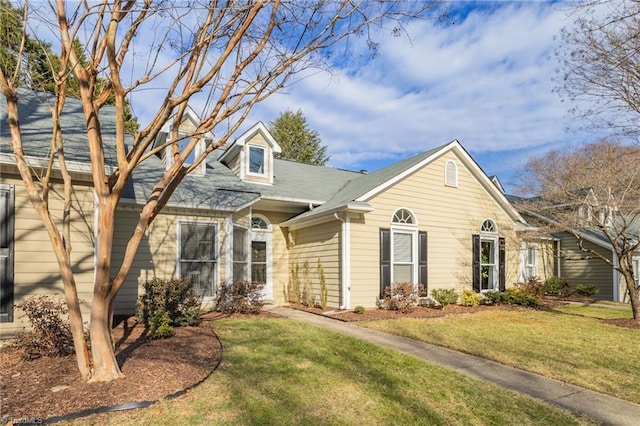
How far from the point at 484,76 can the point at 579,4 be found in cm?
611

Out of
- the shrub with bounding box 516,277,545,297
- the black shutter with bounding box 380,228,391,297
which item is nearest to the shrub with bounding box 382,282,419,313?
the black shutter with bounding box 380,228,391,297

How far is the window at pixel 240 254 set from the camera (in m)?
11.0

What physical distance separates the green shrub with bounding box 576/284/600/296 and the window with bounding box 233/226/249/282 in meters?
13.8

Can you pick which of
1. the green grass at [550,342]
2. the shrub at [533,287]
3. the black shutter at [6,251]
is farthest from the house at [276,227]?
the green grass at [550,342]

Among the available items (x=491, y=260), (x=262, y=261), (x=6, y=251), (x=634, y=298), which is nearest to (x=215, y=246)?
(x=262, y=261)

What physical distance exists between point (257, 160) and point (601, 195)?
423 inches

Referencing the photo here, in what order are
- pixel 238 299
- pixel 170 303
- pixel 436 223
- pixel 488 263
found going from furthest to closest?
pixel 488 263
pixel 436 223
pixel 238 299
pixel 170 303

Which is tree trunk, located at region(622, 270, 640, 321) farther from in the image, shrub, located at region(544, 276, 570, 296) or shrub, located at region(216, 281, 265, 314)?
shrub, located at region(216, 281, 265, 314)

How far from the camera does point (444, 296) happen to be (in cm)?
1172

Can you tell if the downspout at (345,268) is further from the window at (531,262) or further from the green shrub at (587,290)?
the green shrub at (587,290)

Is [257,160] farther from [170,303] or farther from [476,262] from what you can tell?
[476,262]

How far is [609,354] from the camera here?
6.50 m

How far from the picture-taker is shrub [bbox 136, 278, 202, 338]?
7336mm

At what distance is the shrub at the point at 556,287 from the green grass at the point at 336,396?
13.2 m
